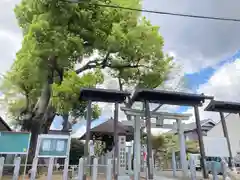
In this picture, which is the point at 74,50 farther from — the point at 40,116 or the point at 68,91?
the point at 40,116

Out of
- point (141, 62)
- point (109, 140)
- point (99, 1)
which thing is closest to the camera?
point (99, 1)

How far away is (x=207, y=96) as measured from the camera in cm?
946

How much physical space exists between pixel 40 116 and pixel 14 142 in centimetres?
560

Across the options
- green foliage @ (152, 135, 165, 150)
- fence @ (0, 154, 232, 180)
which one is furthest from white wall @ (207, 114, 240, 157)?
fence @ (0, 154, 232, 180)

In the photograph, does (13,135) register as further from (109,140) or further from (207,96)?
(109,140)

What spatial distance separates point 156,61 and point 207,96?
17.7 feet

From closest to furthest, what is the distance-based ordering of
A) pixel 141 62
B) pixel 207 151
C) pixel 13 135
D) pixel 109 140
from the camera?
pixel 13 135 → pixel 207 151 → pixel 141 62 → pixel 109 140

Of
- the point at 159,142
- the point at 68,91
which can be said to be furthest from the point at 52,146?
the point at 159,142

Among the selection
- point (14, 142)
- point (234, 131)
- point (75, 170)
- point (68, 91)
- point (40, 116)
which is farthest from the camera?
point (234, 131)

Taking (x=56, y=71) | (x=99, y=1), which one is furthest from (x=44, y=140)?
(x=99, y=1)

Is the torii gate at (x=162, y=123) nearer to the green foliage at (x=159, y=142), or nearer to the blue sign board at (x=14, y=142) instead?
the blue sign board at (x=14, y=142)

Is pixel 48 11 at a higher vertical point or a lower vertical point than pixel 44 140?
higher

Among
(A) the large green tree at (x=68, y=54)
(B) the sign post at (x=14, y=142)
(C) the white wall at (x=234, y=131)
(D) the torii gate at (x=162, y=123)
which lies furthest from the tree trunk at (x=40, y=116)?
(C) the white wall at (x=234, y=131)

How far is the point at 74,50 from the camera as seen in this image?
1106 cm
